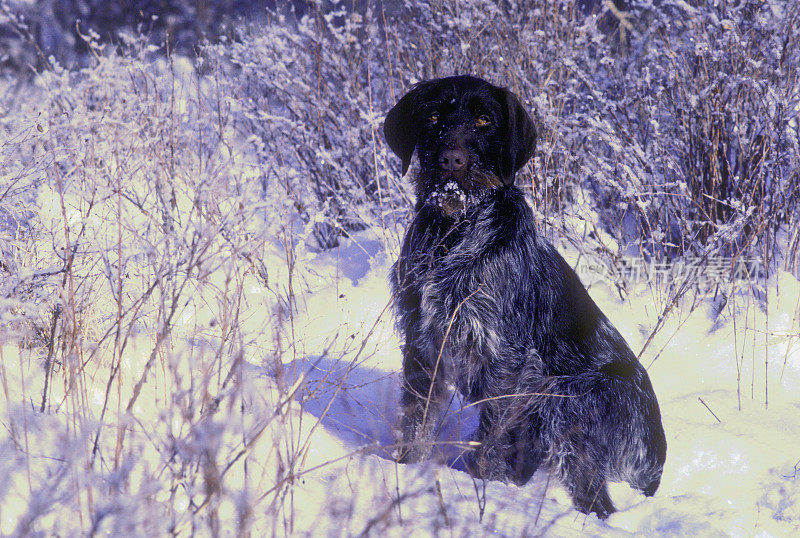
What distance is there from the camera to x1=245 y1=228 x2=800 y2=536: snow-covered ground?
1797 millimetres

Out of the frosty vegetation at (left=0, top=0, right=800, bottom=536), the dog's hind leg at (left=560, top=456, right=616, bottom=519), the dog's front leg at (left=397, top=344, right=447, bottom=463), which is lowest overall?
the dog's hind leg at (left=560, top=456, right=616, bottom=519)

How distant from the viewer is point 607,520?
237cm

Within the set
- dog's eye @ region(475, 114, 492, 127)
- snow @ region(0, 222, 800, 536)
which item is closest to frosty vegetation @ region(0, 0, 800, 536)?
snow @ region(0, 222, 800, 536)

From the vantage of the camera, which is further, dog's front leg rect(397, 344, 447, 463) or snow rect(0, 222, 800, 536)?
dog's front leg rect(397, 344, 447, 463)

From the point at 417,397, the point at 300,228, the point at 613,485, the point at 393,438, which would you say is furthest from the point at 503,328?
the point at 300,228

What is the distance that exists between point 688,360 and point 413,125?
2023mm

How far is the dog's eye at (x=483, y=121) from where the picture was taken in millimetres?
2559

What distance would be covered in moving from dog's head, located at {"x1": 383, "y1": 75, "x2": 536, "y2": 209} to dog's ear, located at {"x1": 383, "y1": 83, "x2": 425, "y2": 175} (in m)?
0.06

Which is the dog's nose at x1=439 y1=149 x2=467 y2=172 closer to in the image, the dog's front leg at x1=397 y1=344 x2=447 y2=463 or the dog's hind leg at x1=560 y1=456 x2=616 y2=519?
the dog's front leg at x1=397 y1=344 x2=447 y2=463

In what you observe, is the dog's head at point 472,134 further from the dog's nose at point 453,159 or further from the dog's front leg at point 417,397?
the dog's front leg at point 417,397

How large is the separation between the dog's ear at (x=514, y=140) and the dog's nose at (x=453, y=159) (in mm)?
191

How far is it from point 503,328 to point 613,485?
87 centimetres

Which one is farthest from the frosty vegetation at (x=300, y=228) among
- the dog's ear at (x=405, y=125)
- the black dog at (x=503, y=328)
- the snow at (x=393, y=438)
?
the dog's ear at (x=405, y=125)

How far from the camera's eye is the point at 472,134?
2.52 m
